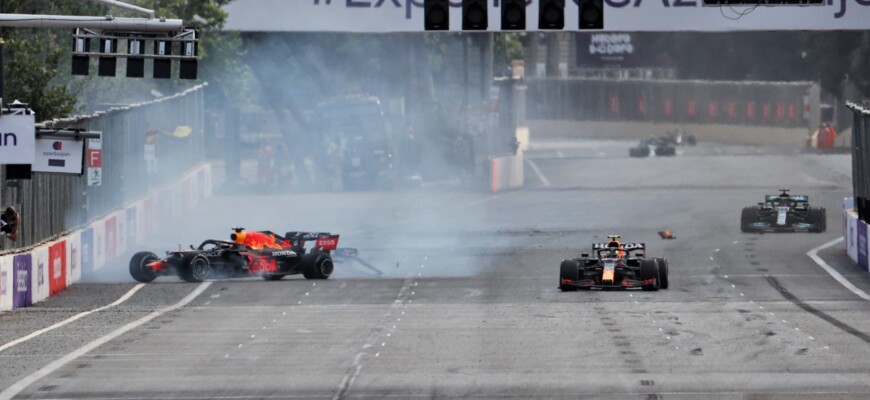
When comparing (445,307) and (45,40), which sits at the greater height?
(45,40)

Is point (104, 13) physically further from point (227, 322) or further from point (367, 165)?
point (227, 322)

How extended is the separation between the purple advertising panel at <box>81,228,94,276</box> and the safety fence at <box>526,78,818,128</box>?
66808 millimetres

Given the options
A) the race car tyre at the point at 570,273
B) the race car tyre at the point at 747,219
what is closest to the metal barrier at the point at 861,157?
the race car tyre at the point at 747,219

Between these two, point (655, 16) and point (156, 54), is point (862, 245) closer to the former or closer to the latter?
point (655, 16)

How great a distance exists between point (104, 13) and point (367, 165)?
1902cm

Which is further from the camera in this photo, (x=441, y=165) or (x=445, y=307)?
(x=441, y=165)

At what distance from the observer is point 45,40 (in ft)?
151

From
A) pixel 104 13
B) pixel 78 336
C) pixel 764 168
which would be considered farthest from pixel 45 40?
pixel 764 168

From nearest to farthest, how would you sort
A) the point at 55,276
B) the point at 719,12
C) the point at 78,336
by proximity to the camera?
the point at 78,336 < the point at 55,276 < the point at 719,12

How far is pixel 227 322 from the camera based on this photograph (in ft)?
87.3

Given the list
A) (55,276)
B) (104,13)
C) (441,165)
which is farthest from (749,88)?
(55,276)

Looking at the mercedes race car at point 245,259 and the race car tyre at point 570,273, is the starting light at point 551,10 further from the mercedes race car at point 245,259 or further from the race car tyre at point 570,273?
the mercedes race car at point 245,259

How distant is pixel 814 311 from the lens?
27594 mm

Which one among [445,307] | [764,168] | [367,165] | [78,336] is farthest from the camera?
[764,168]
